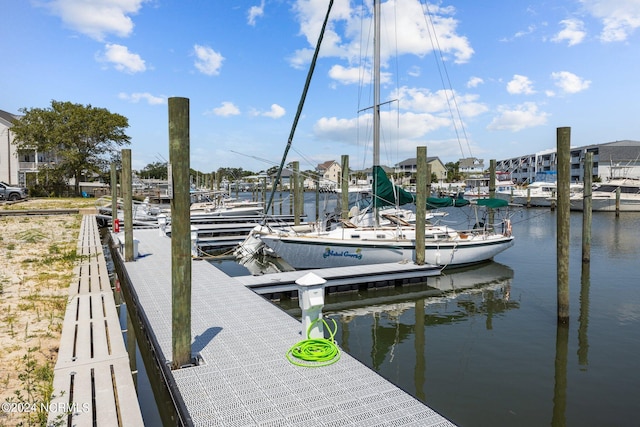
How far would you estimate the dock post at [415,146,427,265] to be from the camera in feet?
48.5

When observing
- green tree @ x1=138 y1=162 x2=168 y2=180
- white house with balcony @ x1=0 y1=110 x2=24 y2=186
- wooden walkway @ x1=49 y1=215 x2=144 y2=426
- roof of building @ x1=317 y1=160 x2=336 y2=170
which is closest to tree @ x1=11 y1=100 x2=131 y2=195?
white house with balcony @ x1=0 y1=110 x2=24 y2=186

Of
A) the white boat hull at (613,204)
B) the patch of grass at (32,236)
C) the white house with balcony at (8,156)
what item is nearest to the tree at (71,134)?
the white house with balcony at (8,156)

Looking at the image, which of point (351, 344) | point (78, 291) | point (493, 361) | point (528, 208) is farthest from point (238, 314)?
point (528, 208)

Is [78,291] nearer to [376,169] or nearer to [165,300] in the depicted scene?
Result: [165,300]

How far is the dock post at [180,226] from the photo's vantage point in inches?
232

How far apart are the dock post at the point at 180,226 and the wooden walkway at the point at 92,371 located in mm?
815

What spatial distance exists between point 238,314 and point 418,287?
Answer: 8014 mm

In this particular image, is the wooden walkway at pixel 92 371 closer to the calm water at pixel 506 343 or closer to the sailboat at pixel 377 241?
the calm water at pixel 506 343

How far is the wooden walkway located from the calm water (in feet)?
15.7

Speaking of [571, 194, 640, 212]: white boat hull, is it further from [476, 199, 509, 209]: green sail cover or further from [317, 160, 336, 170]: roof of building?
[317, 160, 336, 170]: roof of building

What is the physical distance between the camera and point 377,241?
16328 mm

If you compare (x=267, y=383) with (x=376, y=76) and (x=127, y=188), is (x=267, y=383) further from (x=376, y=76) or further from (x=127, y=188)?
(x=376, y=76)

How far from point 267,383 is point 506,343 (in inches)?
262

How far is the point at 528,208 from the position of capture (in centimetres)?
5491
